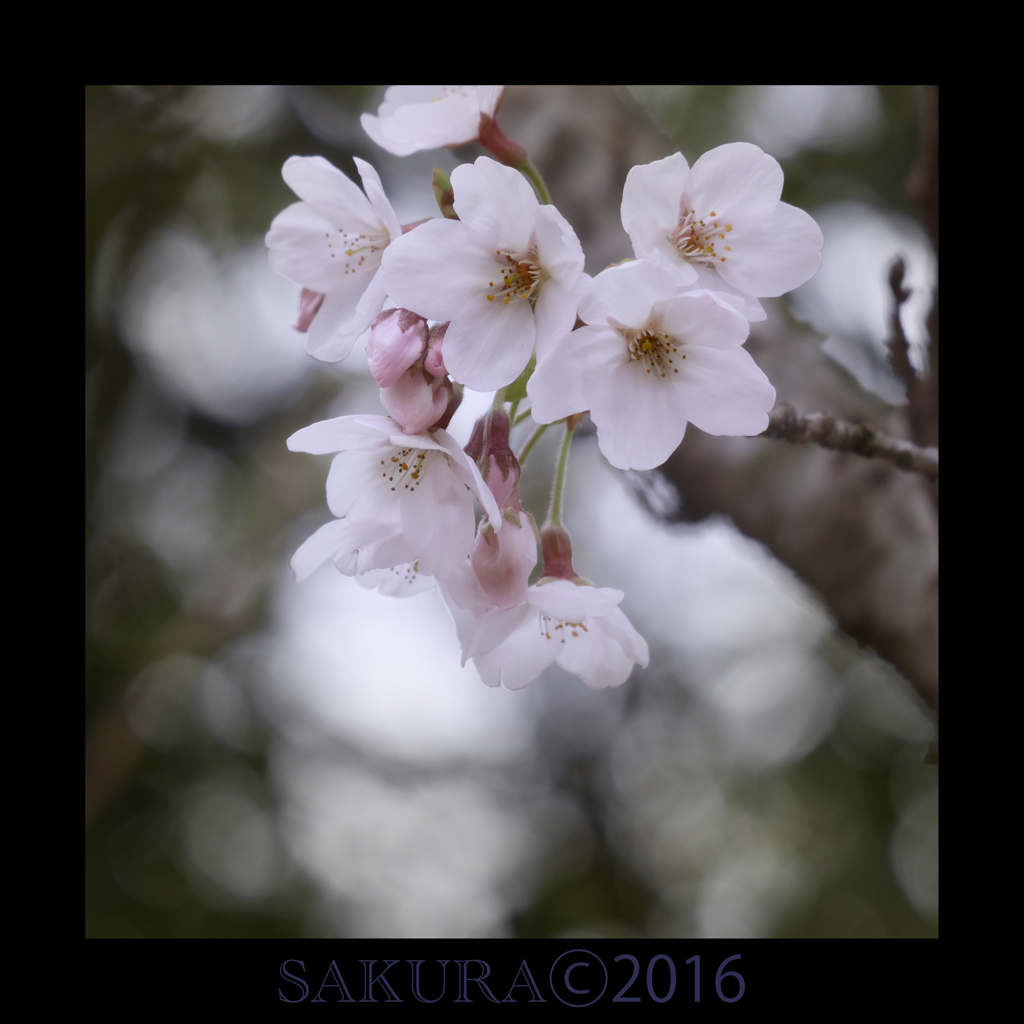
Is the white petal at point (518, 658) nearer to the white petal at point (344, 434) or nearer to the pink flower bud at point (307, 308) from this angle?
the white petal at point (344, 434)

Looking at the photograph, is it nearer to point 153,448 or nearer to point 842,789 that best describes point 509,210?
point 153,448

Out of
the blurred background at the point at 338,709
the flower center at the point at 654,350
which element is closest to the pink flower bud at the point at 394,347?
the flower center at the point at 654,350

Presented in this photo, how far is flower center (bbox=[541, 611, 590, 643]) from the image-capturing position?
104cm

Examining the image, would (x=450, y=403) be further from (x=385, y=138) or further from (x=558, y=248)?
(x=385, y=138)

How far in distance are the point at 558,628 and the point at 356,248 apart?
595 millimetres

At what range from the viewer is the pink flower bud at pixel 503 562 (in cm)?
89

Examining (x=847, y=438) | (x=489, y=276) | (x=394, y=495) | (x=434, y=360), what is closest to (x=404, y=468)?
(x=394, y=495)

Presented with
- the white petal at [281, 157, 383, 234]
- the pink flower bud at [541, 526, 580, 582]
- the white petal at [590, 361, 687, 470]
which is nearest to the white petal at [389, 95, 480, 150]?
the white petal at [281, 157, 383, 234]

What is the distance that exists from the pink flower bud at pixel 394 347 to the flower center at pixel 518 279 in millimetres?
98

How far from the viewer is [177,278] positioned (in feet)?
11.0

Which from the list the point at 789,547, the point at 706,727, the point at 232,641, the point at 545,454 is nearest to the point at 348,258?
the point at 789,547

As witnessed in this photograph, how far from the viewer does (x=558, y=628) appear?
1.06 m

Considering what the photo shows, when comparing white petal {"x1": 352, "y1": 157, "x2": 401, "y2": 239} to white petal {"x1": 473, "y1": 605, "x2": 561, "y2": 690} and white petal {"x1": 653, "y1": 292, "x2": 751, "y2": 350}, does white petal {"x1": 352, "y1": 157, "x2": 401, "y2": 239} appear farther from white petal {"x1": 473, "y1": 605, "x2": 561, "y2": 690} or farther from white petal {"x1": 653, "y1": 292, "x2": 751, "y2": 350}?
white petal {"x1": 473, "y1": 605, "x2": 561, "y2": 690}

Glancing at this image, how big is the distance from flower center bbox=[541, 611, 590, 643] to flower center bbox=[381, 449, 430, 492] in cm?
25
